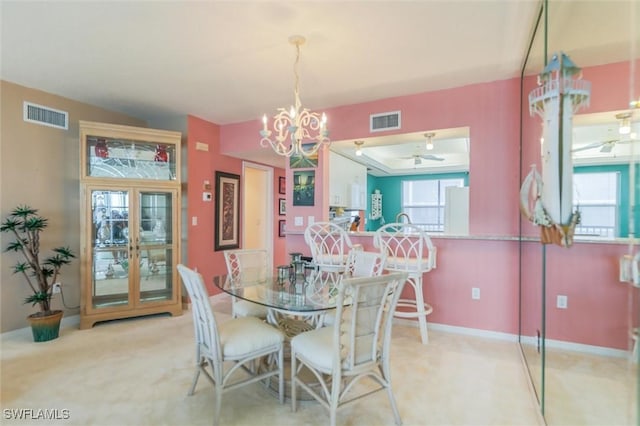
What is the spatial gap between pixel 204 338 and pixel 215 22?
2.09m

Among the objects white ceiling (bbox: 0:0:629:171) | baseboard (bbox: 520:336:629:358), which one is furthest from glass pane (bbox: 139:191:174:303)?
baseboard (bbox: 520:336:629:358)

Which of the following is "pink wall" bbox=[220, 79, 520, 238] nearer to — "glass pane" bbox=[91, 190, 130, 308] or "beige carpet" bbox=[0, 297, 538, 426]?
"beige carpet" bbox=[0, 297, 538, 426]

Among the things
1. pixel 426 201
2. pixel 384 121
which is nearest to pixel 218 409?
pixel 384 121

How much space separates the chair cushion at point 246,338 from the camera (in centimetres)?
189

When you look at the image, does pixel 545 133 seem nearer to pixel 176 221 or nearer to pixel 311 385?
pixel 311 385

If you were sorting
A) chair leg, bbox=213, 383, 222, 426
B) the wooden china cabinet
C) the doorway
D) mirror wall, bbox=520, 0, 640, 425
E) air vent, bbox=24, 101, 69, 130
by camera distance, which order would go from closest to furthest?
mirror wall, bbox=520, 0, 640, 425 < chair leg, bbox=213, 383, 222, 426 < air vent, bbox=24, 101, 69, 130 < the wooden china cabinet < the doorway

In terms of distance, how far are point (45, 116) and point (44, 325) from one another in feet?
7.13

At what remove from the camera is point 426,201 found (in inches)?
329

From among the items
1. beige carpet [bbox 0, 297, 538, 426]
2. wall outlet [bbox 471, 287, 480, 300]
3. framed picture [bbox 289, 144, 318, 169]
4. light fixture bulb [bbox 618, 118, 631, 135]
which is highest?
framed picture [bbox 289, 144, 318, 169]

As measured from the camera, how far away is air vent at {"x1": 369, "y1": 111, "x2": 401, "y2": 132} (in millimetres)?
3588

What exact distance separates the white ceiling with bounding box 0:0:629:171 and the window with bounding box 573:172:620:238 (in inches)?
30.7

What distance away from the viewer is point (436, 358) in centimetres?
270

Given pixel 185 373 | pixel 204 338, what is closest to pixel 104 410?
pixel 185 373

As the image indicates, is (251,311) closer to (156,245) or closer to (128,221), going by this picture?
(156,245)
